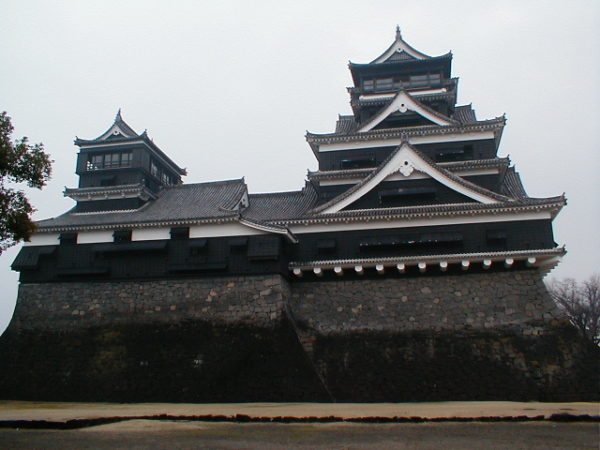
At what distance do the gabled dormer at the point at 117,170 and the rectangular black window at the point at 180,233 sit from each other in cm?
450

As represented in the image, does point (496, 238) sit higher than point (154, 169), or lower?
lower

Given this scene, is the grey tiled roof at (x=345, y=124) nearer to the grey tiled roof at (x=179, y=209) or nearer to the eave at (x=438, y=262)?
the grey tiled roof at (x=179, y=209)

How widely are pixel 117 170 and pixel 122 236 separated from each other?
216 inches

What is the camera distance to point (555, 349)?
1836 cm

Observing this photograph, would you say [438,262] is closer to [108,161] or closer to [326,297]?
[326,297]

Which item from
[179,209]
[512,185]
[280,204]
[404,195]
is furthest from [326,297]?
[512,185]

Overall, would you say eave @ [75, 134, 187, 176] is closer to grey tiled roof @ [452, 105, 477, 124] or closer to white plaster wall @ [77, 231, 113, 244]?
white plaster wall @ [77, 231, 113, 244]

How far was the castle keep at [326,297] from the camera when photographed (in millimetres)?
18547

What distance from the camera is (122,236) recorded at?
2239 centimetres

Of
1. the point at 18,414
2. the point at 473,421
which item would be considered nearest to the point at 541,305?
the point at 473,421

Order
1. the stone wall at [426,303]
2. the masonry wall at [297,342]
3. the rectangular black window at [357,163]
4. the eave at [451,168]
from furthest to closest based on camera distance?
the rectangular black window at [357,163]
the eave at [451,168]
the stone wall at [426,303]
the masonry wall at [297,342]

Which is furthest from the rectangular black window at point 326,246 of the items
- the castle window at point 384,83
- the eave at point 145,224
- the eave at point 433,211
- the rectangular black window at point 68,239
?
the castle window at point 384,83

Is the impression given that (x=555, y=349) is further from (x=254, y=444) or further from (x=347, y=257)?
(x=254, y=444)

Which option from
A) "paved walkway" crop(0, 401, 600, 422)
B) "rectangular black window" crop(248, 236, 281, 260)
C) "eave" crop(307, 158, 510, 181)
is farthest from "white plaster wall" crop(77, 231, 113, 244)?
"eave" crop(307, 158, 510, 181)
